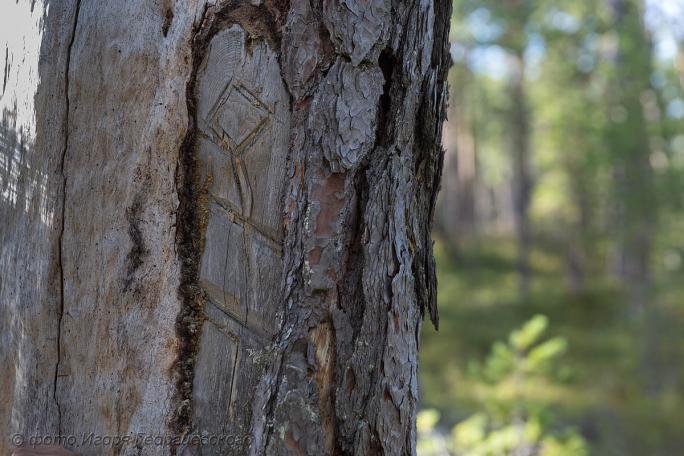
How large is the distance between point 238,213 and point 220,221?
0.04 metres

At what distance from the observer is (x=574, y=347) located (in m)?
13.3

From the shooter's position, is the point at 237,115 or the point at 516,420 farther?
the point at 516,420

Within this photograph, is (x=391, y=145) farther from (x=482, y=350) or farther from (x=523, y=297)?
(x=523, y=297)

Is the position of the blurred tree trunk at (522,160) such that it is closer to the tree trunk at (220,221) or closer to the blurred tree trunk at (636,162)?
the blurred tree trunk at (636,162)

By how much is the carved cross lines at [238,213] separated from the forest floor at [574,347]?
8.60 ft

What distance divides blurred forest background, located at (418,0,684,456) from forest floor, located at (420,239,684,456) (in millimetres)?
35

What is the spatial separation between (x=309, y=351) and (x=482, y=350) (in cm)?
1242

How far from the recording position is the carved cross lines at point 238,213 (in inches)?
48.8

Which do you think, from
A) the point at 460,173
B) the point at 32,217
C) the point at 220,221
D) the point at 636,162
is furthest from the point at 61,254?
the point at 460,173

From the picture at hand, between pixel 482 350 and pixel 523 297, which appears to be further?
pixel 523 297

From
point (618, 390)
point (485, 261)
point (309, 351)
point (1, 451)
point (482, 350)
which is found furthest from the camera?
point (485, 261)

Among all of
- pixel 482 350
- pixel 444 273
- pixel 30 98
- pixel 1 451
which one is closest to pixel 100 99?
pixel 30 98

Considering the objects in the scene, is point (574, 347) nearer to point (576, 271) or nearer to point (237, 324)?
point (576, 271)

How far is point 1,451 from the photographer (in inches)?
51.3
